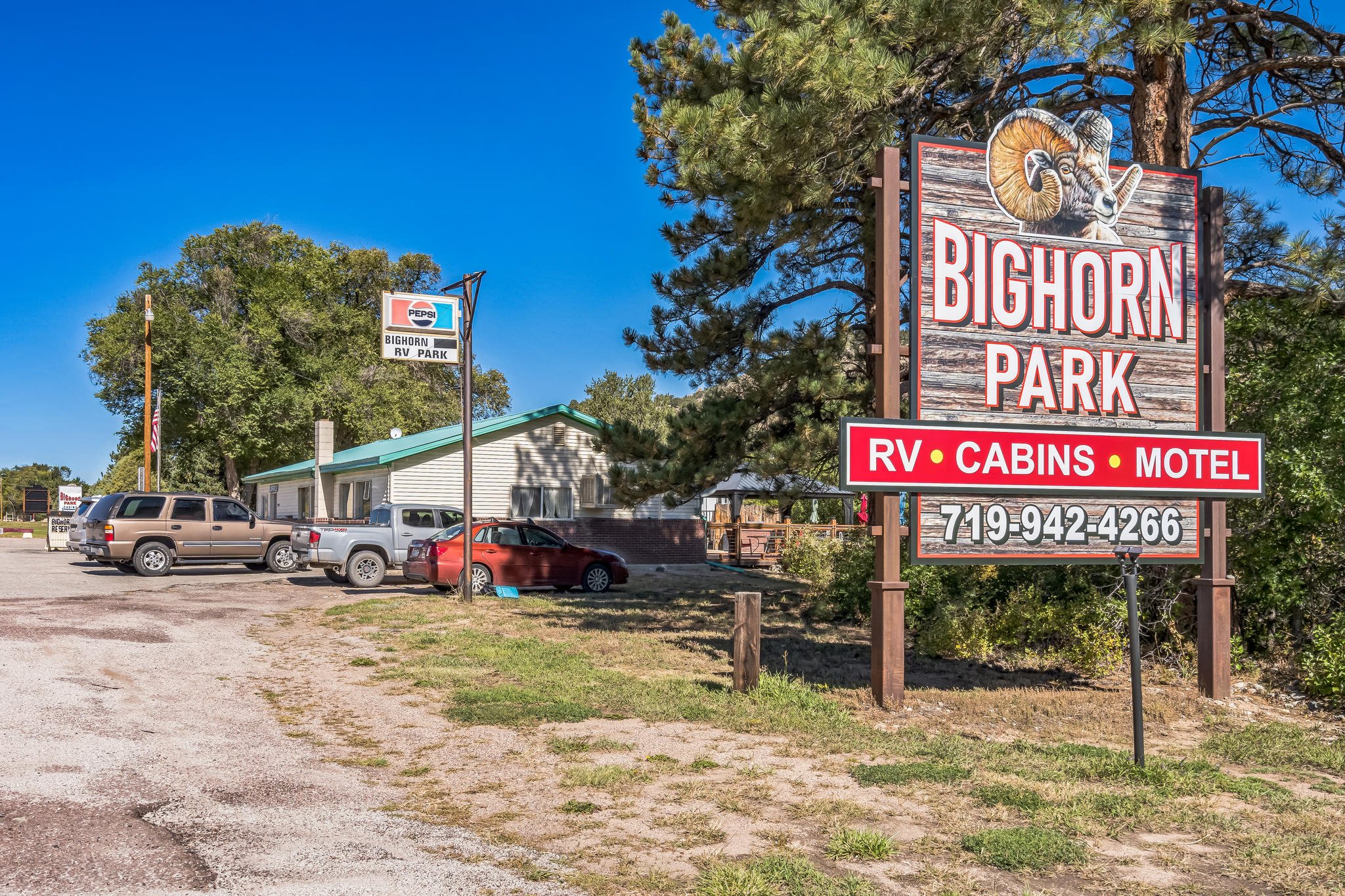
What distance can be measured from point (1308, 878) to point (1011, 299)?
562 centimetres

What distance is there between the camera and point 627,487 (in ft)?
54.6

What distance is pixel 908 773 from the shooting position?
6.66 metres

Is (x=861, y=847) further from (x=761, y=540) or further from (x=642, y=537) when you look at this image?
(x=642, y=537)

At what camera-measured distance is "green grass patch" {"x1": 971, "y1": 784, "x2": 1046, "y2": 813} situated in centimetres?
594

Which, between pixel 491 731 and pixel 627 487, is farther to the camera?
pixel 627 487

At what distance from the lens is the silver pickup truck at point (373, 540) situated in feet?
68.4

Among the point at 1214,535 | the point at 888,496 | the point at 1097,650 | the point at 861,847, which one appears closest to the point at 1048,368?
the point at 888,496

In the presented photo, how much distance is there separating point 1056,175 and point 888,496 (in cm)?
349

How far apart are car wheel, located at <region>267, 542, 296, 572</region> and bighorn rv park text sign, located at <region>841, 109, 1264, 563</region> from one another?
1941 cm

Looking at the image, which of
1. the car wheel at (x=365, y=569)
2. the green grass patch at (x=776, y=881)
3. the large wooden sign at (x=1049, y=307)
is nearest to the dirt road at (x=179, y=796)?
the green grass patch at (x=776, y=881)

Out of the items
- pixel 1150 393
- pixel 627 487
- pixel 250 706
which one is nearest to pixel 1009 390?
pixel 1150 393

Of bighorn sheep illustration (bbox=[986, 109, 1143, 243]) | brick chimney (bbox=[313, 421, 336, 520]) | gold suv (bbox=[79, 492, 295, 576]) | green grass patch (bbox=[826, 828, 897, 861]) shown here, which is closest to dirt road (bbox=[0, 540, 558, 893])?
green grass patch (bbox=[826, 828, 897, 861])

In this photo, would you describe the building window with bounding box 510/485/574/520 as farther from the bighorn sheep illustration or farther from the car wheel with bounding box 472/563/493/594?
the bighorn sheep illustration

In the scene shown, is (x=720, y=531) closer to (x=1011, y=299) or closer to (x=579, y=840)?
(x=1011, y=299)
